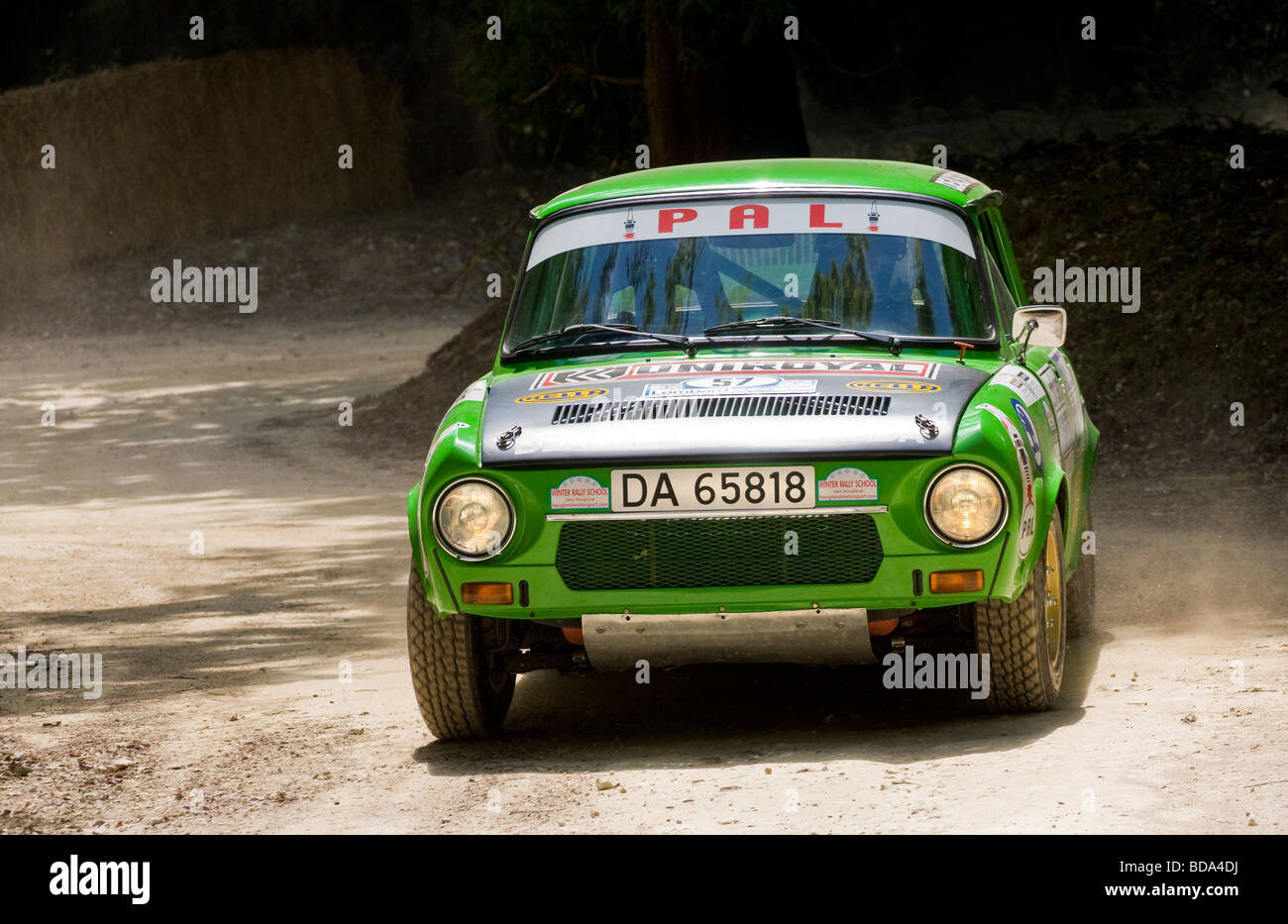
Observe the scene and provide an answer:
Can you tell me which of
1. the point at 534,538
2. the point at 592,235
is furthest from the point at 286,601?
the point at 534,538

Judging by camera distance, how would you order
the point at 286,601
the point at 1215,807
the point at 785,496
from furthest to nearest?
the point at 286,601, the point at 785,496, the point at 1215,807

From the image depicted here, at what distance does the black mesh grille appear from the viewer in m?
6.02

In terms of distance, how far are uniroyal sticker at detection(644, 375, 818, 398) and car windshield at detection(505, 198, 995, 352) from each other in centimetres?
50

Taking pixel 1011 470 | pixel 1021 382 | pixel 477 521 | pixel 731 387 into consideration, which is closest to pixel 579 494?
pixel 477 521

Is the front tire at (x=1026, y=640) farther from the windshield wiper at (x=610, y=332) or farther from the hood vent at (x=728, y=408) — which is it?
the windshield wiper at (x=610, y=332)

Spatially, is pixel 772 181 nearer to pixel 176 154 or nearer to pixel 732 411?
pixel 732 411

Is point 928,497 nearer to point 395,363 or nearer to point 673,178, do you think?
point 673,178

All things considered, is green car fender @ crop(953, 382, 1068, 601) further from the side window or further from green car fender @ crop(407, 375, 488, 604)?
green car fender @ crop(407, 375, 488, 604)

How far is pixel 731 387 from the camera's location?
6.30 m

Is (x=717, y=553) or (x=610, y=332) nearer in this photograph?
(x=717, y=553)

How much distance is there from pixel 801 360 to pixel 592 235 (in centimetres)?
112

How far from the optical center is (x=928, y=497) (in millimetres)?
5988

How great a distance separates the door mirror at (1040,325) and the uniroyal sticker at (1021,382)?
126mm

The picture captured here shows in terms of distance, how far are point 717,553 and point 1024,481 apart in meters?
0.98
